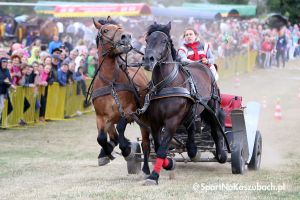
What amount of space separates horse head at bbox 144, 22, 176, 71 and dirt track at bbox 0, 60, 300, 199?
1546 mm

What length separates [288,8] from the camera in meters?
51.0

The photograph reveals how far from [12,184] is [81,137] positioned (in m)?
6.40

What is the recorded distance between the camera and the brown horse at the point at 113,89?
1059 cm

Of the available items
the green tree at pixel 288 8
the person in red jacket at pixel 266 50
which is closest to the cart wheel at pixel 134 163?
the person in red jacket at pixel 266 50

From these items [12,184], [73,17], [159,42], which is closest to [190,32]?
[159,42]

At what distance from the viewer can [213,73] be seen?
11.8 meters

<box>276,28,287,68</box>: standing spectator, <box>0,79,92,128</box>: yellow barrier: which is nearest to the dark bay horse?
<box>0,79,92,128</box>: yellow barrier

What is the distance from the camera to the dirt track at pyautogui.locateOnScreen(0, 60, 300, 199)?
367 inches

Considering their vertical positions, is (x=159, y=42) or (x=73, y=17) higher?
(x=159, y=42)

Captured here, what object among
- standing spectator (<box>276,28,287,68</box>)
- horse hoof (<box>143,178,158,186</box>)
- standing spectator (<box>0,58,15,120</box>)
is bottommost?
standing spectator (<box>276,28,287,68</box>)

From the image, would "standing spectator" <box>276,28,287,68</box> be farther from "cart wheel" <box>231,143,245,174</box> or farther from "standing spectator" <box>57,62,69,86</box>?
"cart wheel" <box>231,143,245,174</box>

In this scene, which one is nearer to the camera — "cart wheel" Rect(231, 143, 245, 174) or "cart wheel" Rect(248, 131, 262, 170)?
"cart wheel" Rect(231, 143, 245, 174)

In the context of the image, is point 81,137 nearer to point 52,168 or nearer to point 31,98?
point 31,98

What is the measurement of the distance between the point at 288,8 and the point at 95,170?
134 ft
